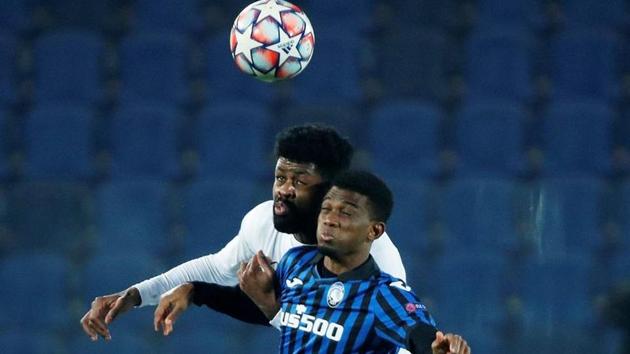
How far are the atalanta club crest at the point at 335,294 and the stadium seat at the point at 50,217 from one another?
12.5 feet

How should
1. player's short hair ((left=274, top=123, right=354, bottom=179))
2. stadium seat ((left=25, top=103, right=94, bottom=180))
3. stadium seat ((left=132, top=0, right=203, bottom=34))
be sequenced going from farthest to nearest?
stadium seat ((left=132, top=0, right=203, bottom=34)) < stadium seat ((left=25, top=103, right=94, bottom=180)) < player's short hair ((left=274, top=123, right=354, bottom=179))

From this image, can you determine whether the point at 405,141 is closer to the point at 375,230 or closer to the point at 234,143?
the point at 234,143

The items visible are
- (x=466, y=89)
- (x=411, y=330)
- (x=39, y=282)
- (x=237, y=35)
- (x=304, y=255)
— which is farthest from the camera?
(x=466, y=89)

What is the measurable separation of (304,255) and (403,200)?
315 cm

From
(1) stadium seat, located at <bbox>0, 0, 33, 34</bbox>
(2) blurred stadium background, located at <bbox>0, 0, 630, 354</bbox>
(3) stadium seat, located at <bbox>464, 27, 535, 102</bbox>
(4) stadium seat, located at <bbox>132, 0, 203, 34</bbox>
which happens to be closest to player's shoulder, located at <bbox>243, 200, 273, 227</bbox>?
(2) blurred stadium background, located at <bbox>0, 0, 630, 354</bbox>

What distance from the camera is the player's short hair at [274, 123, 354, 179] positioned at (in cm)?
386

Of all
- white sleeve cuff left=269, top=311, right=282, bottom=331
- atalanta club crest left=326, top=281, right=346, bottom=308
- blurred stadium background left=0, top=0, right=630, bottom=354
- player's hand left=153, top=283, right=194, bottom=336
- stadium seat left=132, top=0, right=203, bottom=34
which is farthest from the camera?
stadium seat left=132, top=0, right=203, bottom=34

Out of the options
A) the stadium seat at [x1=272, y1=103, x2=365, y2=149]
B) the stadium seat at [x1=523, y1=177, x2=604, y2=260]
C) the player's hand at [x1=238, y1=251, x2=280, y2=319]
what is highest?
the stadium seat at [x1=272, y1=103, x2=365, y2=149]

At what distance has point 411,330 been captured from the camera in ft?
10.5

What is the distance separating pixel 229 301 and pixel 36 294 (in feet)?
9.82

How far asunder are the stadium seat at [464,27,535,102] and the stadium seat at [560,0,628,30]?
1.28ft

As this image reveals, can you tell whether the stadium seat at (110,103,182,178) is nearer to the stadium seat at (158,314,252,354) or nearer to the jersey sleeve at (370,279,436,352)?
the stadium seat at (158,314,252,354)

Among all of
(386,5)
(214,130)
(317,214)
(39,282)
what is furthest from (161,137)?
(317,214)

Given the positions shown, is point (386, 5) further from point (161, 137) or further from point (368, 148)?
point (161, 137)
